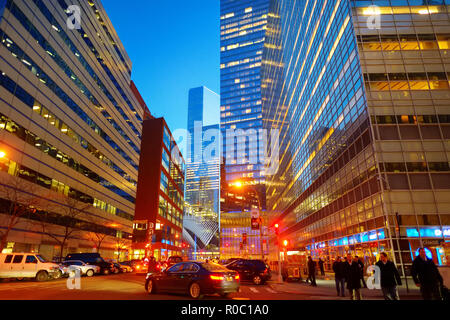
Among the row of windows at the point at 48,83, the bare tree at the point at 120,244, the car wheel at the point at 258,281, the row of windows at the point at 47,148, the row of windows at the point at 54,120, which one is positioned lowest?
the car wheel at the point at 258,281

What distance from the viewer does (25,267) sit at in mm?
20719

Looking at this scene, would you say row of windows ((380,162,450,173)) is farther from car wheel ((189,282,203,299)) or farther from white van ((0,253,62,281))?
white van ((0,253,62,281))

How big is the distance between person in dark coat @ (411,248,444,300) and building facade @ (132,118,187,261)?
6653 cm

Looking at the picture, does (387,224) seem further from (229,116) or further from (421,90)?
(229,116)

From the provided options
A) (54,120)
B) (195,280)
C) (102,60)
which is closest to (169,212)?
(102,60)

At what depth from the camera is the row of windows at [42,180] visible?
110ft

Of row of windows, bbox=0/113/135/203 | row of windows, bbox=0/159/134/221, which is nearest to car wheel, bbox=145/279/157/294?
row of windows, bbox=0/159/134/221

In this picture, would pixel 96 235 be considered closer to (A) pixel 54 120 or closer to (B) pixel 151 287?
(A) pixel 54 120

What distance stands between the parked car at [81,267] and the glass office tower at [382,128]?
26578mm

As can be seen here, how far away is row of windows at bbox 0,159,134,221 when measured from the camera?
33.4m

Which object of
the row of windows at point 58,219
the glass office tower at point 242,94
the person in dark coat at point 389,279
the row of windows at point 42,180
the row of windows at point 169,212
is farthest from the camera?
the glass office tower at point 242,94

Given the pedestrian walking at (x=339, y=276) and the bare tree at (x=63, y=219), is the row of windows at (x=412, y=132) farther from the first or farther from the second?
the bare tree at (x=63, y=219)

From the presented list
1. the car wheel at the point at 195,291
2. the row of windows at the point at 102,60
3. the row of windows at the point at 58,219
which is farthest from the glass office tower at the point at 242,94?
the car wheel at the point at 195,291

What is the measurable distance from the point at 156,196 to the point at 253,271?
198ft
